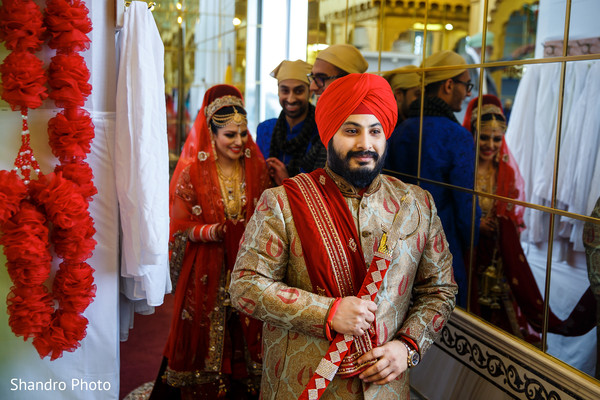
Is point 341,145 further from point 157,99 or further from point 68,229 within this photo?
point 68,229

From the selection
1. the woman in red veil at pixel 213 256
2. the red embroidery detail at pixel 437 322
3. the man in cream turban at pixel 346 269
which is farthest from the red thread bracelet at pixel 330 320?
the woman in red veil at pixel 213 256

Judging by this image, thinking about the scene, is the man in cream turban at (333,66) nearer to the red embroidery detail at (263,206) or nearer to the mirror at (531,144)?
the mirror at (531,144)

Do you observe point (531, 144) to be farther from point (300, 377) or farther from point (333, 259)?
point (300, 377)

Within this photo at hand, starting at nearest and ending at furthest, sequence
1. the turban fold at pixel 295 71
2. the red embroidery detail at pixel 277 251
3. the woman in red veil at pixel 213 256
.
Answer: the red embroidery detail at pixel 277 251, the woman in red veil at pixel 213 256, the turban fold at pixel 295 71

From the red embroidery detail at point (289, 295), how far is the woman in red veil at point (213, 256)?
990 mm

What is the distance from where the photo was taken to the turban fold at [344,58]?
8.92 feet

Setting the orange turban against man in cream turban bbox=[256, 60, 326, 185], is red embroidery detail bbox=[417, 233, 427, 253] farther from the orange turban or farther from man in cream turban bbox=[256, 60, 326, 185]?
man in cream turban bbox=[256, 60, 326, 185]

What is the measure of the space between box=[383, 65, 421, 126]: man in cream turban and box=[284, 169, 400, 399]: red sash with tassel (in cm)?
114

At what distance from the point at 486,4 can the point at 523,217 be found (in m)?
0.80

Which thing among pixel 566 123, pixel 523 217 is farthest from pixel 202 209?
pixel 566 123

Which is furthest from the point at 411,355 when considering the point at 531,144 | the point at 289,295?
the point at 531,144

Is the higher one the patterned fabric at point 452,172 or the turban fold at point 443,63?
the turban fold at point 443,63

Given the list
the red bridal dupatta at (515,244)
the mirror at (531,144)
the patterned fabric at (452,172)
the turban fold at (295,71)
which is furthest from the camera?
the turban fold at (295,71)

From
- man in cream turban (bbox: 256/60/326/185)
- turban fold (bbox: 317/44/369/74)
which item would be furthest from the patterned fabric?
man in cream turban (bbox: 256/60/326/185)
